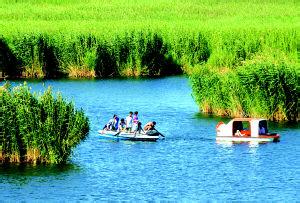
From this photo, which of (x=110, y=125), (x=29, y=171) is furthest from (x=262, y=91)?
(x=29, y=171)

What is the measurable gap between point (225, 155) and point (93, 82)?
1392 inches

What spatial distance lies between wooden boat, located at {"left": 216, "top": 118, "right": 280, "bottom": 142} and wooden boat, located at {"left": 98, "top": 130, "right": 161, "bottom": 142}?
133 inches

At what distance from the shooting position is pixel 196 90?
6812cm

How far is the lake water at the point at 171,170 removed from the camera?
4578 cm

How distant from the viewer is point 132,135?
5984 cm

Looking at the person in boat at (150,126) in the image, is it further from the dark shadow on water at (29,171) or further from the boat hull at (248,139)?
the dark shadow on water at (29,171)

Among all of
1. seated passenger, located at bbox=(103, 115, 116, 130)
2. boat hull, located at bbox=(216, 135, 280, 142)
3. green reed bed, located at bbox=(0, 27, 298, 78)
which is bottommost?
boat hull, located at bbox=(216, 135, 280, 142)

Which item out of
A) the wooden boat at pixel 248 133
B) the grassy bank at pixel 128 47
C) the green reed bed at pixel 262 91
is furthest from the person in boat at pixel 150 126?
the grassy bank at pixel 128 47

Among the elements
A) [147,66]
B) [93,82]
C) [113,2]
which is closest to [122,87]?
[93,82]

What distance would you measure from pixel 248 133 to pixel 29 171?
1505 cm

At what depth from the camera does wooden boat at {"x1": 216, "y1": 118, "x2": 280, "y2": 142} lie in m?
58.7

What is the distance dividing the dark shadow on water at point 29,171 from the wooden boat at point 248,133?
11161 mm

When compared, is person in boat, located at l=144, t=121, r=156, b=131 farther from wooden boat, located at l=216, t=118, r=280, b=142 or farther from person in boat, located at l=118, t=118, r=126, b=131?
wooden boat, located at l=216, t=118, r=280, b=142

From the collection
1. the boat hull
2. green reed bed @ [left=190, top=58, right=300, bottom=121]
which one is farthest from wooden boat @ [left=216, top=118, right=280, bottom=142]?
green reed bed @ [left=190, top=58, right=300, bottom=121]
